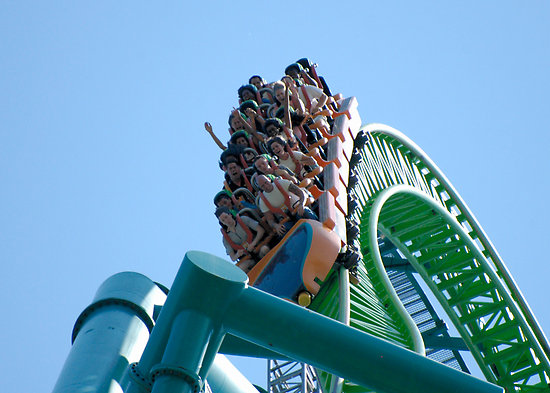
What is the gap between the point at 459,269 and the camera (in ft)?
40.7

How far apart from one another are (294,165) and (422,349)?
3228 mm

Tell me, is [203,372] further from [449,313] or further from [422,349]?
[449,313]

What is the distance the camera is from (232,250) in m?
8.62

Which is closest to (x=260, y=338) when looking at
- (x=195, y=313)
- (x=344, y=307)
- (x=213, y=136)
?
(x=195, y=313)

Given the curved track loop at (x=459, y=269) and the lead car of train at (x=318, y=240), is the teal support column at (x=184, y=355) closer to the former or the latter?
the lead car of train at (x=318, y=240)

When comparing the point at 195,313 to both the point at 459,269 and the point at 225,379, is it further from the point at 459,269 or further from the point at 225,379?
the point at 459,269

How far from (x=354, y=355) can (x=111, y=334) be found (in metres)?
1.75

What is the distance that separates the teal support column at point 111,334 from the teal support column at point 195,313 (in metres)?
0.91

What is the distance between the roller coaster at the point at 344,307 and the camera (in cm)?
323

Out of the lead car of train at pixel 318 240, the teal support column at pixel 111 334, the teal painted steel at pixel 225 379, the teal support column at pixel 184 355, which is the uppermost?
the lead car of train at pixel 318 240

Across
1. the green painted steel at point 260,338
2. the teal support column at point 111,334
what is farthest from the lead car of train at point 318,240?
the green painted steel at point 260,338

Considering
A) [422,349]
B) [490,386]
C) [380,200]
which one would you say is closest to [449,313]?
[380,200]

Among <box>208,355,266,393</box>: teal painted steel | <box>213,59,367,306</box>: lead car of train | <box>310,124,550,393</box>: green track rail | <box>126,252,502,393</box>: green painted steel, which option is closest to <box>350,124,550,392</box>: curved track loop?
<box>310,124,550,393</box>: green track rail

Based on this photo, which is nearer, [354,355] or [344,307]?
[354,355]
